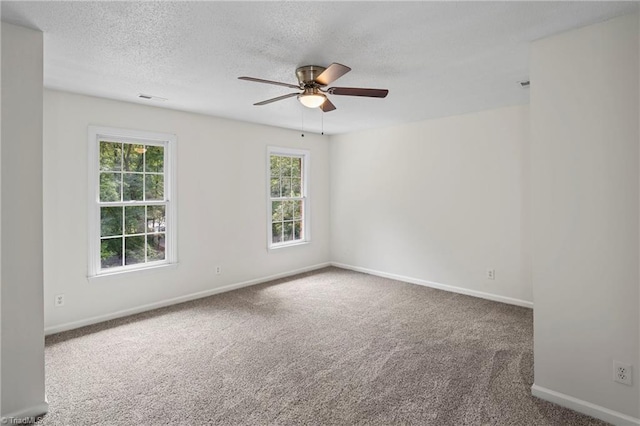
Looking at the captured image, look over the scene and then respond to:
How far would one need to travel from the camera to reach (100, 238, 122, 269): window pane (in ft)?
12.8

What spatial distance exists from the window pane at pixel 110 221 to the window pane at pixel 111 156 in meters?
0.46

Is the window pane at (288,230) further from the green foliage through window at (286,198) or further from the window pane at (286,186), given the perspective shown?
the window pane at (286,186)

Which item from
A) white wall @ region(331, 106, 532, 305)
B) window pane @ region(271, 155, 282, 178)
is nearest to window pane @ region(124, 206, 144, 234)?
window pane @ region(271, 155, 282, 178)

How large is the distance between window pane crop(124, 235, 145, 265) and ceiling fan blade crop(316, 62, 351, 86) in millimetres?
2950

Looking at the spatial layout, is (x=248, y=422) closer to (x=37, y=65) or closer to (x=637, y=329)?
(x=637, y=329)

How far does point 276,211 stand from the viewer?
569 centimetres

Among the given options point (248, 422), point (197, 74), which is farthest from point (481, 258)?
point (197, 74)

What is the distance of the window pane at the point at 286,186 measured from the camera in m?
5.75

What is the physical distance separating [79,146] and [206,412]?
9.81 feet

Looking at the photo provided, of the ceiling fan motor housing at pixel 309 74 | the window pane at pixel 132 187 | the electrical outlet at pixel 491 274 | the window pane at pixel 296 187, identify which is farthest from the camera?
the window pane at pixel 296 187

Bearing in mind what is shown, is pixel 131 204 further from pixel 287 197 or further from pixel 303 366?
pixel 303 366

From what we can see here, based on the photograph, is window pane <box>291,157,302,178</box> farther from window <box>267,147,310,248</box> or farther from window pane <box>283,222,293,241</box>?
window pane <box>283,222,293,241</box>

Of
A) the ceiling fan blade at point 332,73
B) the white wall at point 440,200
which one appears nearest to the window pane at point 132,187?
the ceiling fan blade at point 332,73

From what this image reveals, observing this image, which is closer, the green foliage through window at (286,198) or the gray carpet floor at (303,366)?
the gray carpet floor at (303,366)
